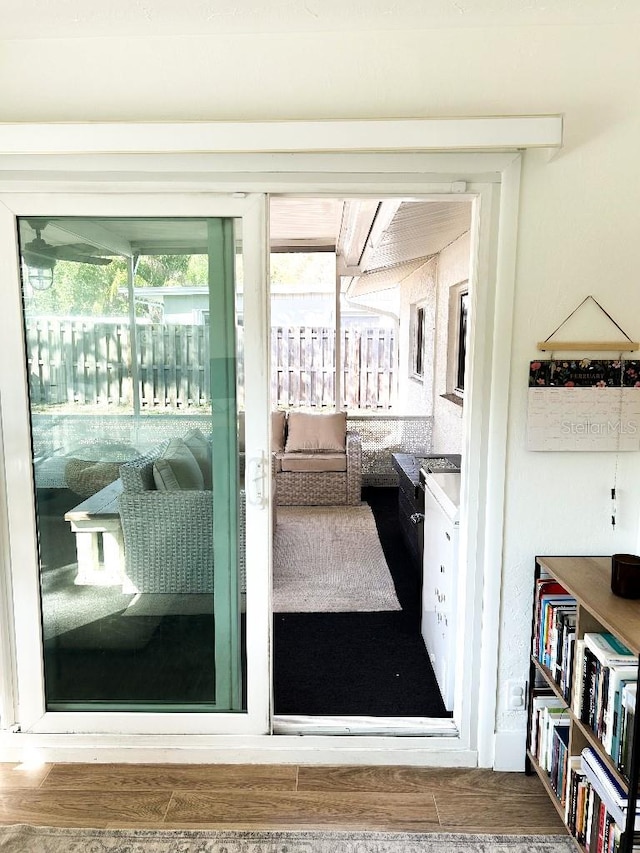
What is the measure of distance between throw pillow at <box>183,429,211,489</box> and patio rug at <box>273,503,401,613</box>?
1665 mm

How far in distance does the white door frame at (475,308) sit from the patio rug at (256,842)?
35 cm

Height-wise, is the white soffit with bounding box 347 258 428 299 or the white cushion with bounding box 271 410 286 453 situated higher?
the white soffit with bounding box 347 258 428 299

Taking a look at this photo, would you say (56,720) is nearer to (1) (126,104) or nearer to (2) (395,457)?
(1) (126,104)

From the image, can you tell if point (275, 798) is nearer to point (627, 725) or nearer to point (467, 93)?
point (627, 725)

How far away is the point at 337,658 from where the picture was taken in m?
3.14

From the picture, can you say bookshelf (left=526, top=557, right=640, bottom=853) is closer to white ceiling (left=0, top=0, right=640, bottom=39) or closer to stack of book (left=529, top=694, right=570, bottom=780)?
stack of book (left=529, top=694, right=570, bottom=780)

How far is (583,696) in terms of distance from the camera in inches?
73.4

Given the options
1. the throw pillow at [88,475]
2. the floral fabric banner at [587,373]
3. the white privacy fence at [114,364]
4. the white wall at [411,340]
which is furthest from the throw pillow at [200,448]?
the white wall at [411,340]

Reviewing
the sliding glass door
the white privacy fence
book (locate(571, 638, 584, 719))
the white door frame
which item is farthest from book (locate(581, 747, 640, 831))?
the white privacy fence

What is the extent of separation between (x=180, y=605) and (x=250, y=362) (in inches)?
40.0

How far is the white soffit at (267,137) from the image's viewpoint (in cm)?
196

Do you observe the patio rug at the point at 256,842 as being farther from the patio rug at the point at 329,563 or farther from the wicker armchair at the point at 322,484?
the wicker armchair at the point at 322,484

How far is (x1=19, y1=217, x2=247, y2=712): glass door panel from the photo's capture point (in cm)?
225

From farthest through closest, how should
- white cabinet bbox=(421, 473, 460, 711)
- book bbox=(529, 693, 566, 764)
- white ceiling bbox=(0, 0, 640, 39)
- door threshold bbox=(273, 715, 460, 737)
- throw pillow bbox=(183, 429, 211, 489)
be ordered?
white cabinet bbox=(421, 473, 460, 711), door threshold bbox=(273, 715, 460, 737), throw pillow bbox=(183, 429, 211, 489), book bbox=(529, 693, 566, 764), white ceiling bbox=(0, 0, 640, 39)
